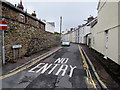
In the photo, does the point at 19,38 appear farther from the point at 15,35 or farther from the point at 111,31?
the point at 111,31

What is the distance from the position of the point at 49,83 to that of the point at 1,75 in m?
2.92

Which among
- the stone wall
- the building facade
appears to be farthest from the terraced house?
the building facade

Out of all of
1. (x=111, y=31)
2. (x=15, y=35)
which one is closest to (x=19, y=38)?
(x=15, y=35)

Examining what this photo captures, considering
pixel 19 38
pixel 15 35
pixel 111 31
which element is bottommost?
pixel 19 38

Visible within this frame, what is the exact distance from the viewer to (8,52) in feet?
26.3

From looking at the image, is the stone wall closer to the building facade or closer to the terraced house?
the terraced house

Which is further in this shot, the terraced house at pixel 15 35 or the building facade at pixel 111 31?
the terraced house at pixel 15 35

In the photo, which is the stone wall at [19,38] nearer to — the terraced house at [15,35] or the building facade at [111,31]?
the terraced house at [15,35]

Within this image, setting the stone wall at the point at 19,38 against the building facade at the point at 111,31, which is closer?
the building facade at the point at 111,31

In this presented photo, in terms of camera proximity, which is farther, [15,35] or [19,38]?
[19,38]

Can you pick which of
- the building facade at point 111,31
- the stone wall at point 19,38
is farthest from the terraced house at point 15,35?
the building facade at point 111,31

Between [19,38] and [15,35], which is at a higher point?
[15,35]

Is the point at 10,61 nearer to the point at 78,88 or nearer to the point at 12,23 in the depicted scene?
the point at 12,23

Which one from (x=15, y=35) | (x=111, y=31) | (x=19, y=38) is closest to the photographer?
(x=111, y=31)
